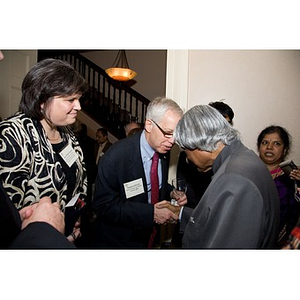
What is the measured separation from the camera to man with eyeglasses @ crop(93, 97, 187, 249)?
1.64 meters

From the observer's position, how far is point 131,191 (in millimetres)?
1663

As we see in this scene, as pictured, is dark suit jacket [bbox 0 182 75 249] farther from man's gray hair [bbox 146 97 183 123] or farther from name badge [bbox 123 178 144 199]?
man's gray hair [bbox 146 97 183 123]

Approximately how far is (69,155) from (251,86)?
3.66 ft

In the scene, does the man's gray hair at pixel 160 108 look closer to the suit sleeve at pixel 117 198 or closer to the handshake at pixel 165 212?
the suit sleeve at pixel 117 198

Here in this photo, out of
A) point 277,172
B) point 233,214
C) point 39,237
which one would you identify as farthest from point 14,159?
point 277,172

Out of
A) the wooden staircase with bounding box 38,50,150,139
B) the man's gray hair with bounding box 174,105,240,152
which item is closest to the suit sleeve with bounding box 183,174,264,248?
the man's gray hair with bounding box 174,105,240,152

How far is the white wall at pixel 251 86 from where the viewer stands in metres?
1.70

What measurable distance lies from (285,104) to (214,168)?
80cm

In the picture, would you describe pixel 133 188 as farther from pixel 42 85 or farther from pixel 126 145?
pixel 42 85

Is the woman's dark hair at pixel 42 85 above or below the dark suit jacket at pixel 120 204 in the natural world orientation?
above

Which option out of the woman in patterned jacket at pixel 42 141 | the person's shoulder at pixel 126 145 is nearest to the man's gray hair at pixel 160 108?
the person's shoulder at pixel 126 145

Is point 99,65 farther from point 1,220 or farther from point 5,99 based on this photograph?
point 1,220

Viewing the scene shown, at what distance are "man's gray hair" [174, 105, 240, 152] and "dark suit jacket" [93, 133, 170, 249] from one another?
0.54 m
